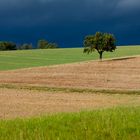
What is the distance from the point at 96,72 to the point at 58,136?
185ft

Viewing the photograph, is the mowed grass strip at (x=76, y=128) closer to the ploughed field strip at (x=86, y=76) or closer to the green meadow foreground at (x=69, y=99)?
the green meadow foreground at (x=69, y=99)

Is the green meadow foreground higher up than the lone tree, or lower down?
lower down

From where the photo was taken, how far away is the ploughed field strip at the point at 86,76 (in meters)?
51.9

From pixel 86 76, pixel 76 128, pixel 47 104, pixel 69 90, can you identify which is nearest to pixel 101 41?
pixel 86 76

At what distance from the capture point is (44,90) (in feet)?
151

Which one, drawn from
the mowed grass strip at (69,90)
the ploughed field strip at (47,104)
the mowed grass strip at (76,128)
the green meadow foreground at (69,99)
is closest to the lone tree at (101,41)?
the green meadow foreground at (69,99)

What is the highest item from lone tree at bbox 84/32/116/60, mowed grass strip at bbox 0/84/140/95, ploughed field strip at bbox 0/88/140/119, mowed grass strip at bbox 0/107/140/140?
lone tree at bbox 84/32/116/60

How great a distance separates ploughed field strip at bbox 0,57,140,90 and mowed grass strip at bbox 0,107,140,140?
38.0 metres

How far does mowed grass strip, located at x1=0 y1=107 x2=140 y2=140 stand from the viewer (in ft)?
27.3

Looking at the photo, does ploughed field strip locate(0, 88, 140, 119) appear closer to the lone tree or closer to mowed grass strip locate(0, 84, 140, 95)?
mowed grass strip locate(0, 84, 140, 95)

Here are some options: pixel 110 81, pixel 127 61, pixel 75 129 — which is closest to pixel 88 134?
pixel 75 129

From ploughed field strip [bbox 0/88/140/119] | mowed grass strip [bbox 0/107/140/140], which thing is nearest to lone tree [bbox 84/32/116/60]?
ploughed field strip [bbox 0/88/140/119]

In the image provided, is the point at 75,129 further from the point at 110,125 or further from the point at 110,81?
the point at 110,81

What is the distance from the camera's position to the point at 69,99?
3647cm
